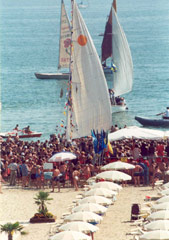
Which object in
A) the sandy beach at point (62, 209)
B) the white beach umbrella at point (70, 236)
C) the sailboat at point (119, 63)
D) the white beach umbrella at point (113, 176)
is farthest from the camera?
the sailboat at point (119, 63)

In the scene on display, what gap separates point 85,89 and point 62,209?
45.4 ft

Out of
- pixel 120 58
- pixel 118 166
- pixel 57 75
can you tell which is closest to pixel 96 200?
pixel 118 166

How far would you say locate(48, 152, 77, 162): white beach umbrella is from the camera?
36.7 m

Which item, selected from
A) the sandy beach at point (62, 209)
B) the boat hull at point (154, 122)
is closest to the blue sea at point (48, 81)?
the boat hull at point (154, 122)

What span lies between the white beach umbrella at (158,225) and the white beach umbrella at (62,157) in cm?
1185

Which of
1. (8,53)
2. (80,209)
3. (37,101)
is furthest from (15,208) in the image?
(8,53)

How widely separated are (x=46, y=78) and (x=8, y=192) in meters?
79.4

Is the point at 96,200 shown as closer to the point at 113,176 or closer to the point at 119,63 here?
the point at 113,176

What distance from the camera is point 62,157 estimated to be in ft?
121

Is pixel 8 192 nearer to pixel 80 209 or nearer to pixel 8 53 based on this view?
pixel 80 209

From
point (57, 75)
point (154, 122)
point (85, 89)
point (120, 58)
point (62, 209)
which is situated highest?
point (85, 89)

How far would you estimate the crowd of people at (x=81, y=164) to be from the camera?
35.9 meters

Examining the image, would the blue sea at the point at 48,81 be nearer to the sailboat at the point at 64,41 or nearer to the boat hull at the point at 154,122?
the sailboat at the point at 64,41

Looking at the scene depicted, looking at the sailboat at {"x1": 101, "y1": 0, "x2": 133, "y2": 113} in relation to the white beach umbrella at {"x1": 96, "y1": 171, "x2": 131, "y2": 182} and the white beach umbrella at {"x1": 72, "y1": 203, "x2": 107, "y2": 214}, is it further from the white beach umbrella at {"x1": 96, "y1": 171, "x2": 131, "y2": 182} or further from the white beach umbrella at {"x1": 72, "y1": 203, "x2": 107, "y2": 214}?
the white beach umbrella at {"x1": 72, "y1": 203, "x2": 107, "y2": 214}
